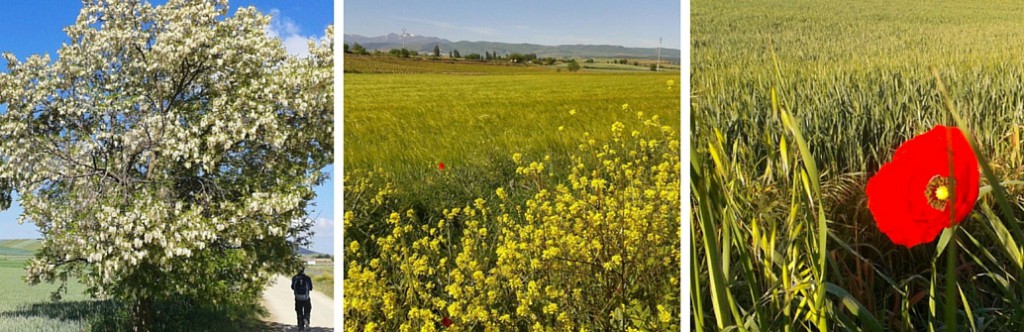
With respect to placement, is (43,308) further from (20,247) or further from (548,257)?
(548,257)

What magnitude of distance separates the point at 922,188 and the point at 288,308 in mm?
2902

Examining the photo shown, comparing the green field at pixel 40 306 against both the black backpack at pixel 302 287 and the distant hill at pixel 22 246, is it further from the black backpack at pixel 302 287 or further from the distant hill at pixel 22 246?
the black backpack at pixel 302 287

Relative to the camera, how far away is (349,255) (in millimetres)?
3396

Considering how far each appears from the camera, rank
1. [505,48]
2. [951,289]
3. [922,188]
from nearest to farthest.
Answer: [951,289] < [922,188] < [505,48]

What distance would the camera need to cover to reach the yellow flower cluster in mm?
3375

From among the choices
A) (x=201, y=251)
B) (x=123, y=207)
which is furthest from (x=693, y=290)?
(x=123, y=207)

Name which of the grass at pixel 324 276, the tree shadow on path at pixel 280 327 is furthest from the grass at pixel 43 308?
the grass at pixel 324 276

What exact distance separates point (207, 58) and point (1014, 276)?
12.2 ft

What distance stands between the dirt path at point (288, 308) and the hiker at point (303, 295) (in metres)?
0.03

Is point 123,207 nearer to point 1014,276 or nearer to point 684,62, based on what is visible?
point 684,62

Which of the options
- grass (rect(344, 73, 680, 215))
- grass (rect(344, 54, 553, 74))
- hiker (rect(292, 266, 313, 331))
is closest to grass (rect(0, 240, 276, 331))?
hiker (rect(292, 266, 313, 331))

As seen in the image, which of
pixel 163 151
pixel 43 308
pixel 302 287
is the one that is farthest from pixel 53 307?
pixel 302 287

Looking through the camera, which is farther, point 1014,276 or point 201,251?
point 201,251

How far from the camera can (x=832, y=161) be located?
10.8 feet
